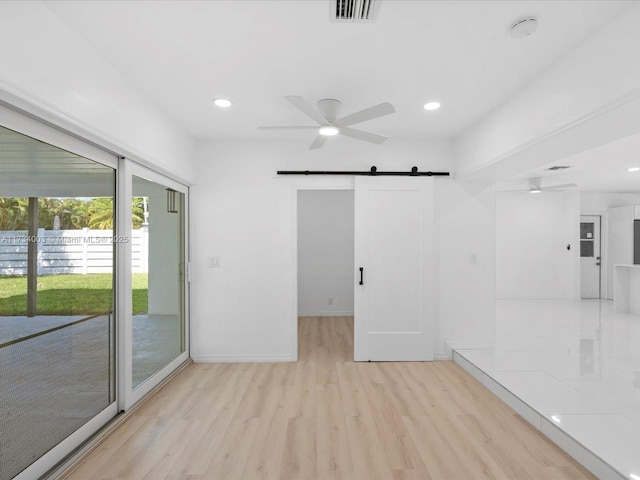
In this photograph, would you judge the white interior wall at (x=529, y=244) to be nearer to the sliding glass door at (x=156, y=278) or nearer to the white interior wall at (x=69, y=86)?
the sliding glass door at (x=156, y=278)

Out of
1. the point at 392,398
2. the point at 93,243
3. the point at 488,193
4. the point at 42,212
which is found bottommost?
the point at 392,398

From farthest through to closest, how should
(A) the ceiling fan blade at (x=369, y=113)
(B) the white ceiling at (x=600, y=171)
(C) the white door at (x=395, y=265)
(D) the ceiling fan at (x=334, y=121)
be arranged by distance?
1. (B) the white ceiling at (x=600, y=171)
2. (C) the white door at (x=395, y=265)
3. (D) the ceiling fan at (x=334, y=121)
4. (A) the ceiling fan blade at (x=369, y=113)

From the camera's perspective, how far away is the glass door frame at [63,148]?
1778mm

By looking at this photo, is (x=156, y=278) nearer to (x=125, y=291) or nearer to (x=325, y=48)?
(x=125, y=291)

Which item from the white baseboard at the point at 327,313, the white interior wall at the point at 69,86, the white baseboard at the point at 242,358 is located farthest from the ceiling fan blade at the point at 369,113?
the white baseboard at the point at 327,313

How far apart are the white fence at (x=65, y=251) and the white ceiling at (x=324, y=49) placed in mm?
1227

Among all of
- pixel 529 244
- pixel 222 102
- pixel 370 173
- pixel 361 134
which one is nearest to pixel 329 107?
pixel 361 134

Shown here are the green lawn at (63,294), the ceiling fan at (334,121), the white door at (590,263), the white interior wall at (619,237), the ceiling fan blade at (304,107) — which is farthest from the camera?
the white door at (590,263)

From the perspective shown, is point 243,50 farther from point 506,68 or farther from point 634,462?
point 634,462

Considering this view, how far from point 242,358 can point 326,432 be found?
1846 mm

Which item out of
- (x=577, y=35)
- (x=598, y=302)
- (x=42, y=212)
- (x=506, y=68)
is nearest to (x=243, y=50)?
(x=42, y=212)

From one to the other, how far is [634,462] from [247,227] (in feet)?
12.2

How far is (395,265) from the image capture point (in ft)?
13.5

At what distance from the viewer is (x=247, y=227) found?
4.13 metres
